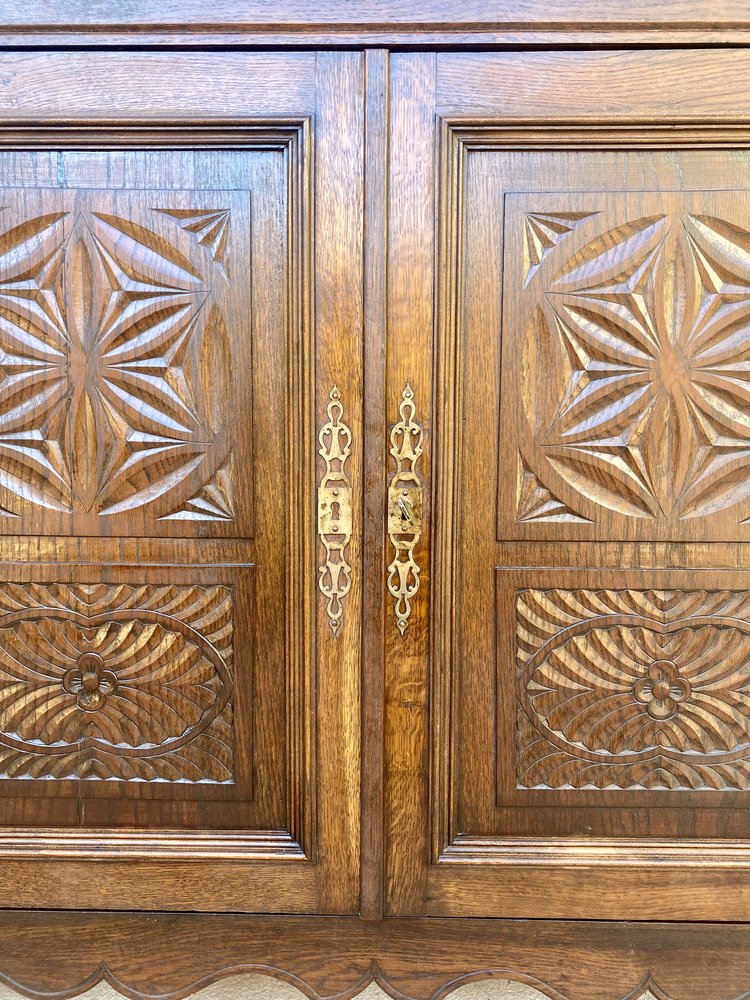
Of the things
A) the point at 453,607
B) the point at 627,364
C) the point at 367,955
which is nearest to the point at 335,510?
the point at 453,607

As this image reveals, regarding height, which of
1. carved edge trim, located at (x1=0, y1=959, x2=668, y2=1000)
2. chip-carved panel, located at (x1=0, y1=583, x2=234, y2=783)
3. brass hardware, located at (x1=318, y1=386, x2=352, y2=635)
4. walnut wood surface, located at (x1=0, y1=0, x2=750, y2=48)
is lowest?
carved edge trim, located at (x1=0, y1=959, x2=668, y2=1000)

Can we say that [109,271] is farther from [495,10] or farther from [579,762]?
[579,762]

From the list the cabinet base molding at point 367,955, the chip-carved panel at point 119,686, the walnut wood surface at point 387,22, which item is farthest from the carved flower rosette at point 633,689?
the walnut wood surface at point 387,22

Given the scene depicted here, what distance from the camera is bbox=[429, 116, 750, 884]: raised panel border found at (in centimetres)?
99

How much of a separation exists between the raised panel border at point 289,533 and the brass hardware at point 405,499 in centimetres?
12

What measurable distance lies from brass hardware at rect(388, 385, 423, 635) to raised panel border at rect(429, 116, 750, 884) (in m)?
0.03

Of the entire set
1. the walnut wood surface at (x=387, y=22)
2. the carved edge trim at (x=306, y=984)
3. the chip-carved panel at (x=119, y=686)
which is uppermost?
the walnut wood surface at (x=387, y=22)

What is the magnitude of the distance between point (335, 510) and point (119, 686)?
42cm

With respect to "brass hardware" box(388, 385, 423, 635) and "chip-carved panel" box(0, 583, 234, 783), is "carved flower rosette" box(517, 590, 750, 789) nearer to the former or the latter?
"brass hardware" box(388, 385, 423, 635)

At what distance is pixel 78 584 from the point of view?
1.06 metres

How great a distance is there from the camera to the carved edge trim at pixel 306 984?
1.03m

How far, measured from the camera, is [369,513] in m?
1.02

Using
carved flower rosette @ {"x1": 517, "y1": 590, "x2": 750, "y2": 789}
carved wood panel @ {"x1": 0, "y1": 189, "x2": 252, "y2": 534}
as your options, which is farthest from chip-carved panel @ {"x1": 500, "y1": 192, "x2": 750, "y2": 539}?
carved wood panel @ {"x1": 0, "y1": 189, "x2": 252, "y2": 534}

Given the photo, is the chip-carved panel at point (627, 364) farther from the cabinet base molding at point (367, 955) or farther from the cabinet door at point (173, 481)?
the cabinet base molding at point (367, 955)
